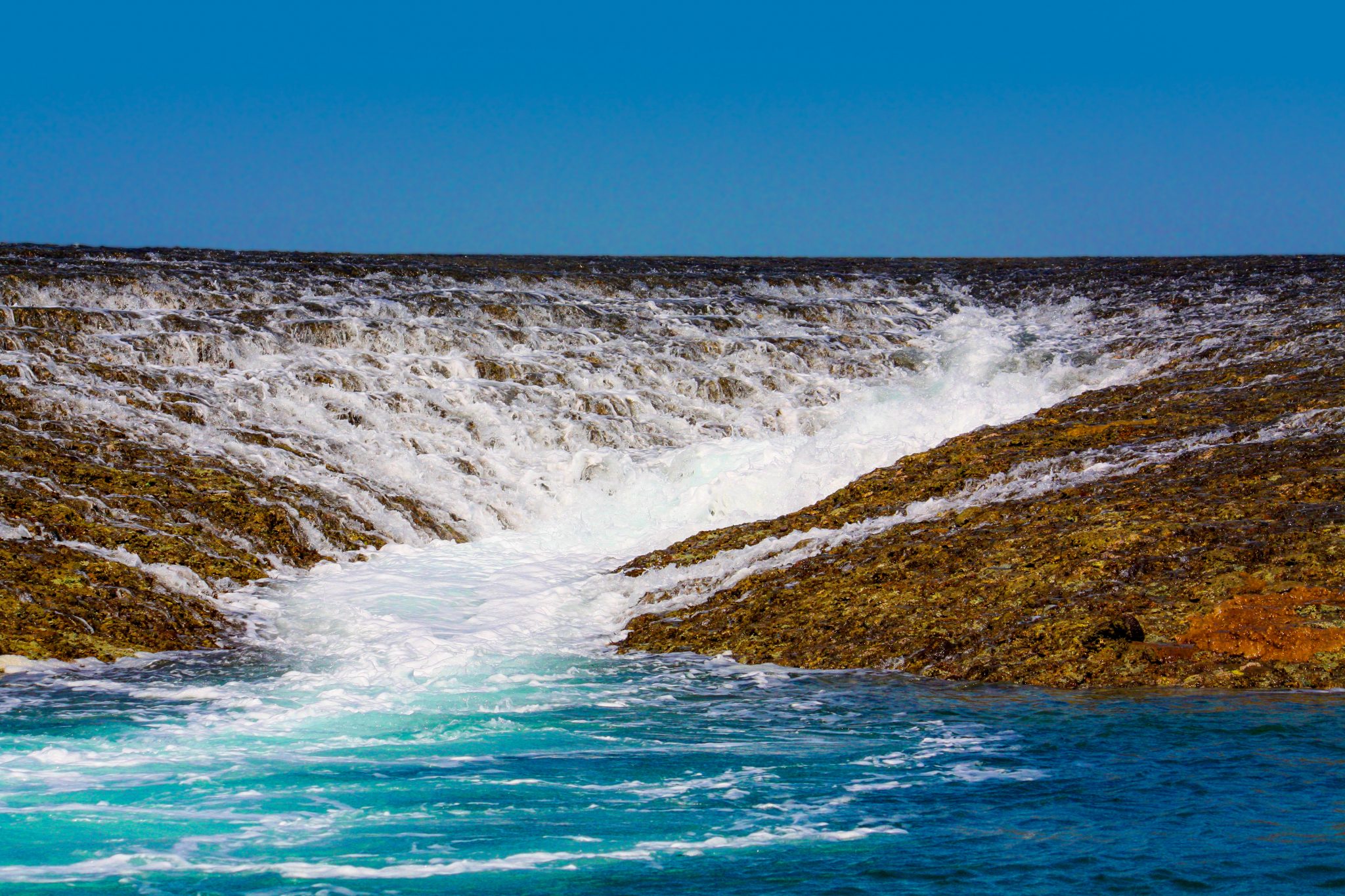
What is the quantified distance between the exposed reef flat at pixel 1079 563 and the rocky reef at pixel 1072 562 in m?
0.03

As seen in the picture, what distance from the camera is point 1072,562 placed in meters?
12.4

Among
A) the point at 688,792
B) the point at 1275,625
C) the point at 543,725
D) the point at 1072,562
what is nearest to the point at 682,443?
the point at 1072,562

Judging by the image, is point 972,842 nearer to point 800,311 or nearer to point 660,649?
point 660,649

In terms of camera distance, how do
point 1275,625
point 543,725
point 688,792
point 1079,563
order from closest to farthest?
point 688,792 < point 543,725 < point 1275,625 < point 1079,563

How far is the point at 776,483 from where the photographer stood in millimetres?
19422

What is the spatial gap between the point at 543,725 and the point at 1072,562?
5.73m

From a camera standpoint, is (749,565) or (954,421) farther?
(954,421)

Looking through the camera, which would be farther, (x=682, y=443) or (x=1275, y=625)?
(x=682, y=443)

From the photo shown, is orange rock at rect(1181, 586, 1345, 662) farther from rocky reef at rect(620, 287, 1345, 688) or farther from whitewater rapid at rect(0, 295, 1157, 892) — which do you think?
whitewater rapid at rect(0, 295, 1157, 892)

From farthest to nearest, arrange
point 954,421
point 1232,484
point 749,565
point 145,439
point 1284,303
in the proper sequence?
point 1284,303
point 954,421
point 145,439
point 749,565
point 1232,484

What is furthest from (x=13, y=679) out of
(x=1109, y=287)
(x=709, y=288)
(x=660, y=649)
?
(x=1109, y=287)

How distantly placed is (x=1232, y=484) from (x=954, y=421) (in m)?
8.78

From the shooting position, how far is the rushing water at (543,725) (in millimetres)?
6660

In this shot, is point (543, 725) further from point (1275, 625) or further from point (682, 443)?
point (682, 443)
